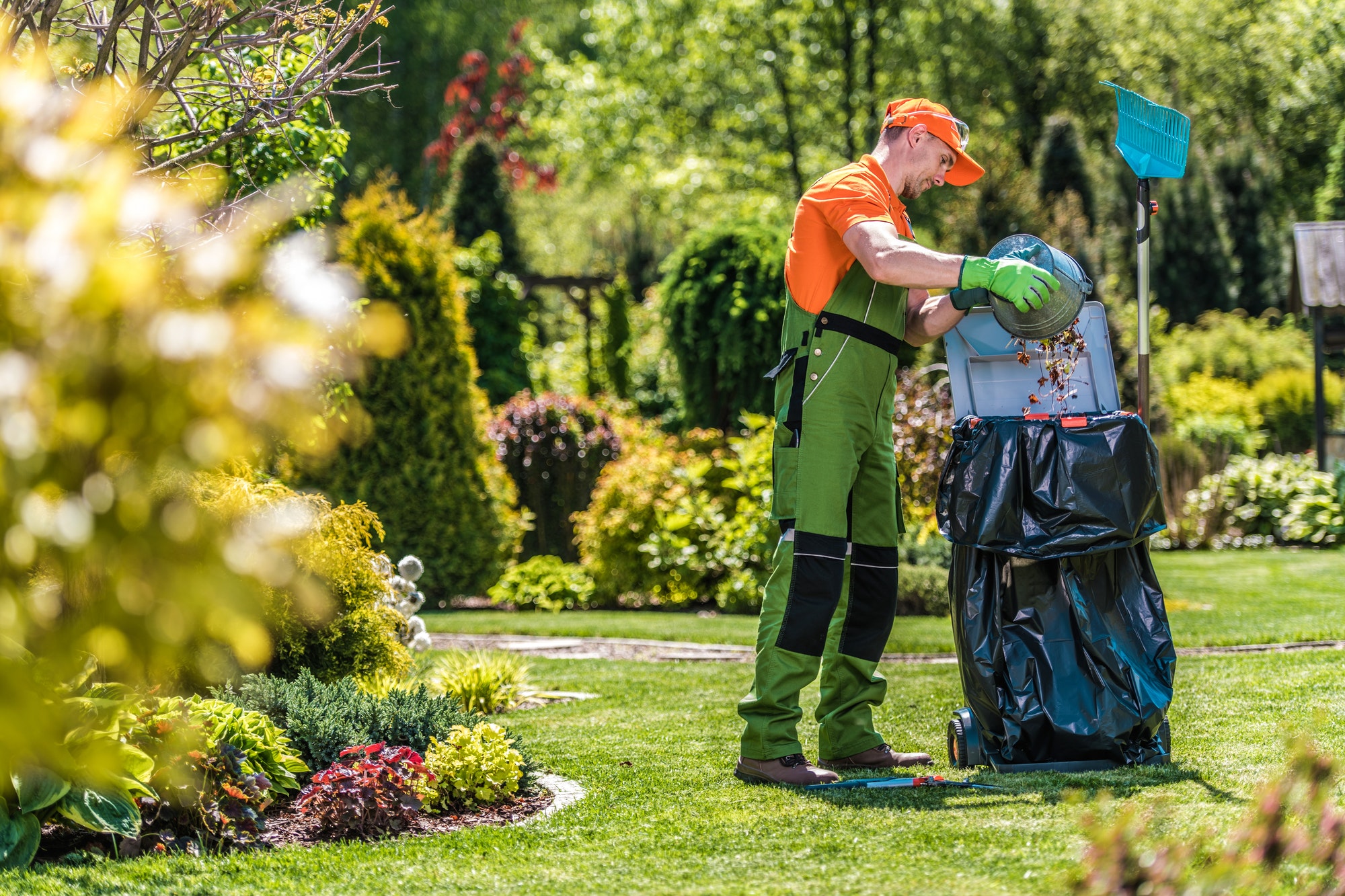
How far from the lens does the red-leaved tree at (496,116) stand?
17828mm

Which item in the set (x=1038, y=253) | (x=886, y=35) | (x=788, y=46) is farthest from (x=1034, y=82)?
(x=1038, y=253)

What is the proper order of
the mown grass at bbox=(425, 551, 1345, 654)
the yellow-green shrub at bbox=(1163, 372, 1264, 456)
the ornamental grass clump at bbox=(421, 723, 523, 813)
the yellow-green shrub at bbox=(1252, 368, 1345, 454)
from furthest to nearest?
the yellow-green shrub at bbox=(1252, 368, 1345, 454)
the yellow-green shrub at bbox=(1163, 372, 1264, 456)
the mown grass at bbox=(425, 551, 1345, 654)
the ornamental grass clump at bbox=(421, 723, 523, 813)

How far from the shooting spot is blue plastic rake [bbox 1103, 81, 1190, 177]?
3805mm

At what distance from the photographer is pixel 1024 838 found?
8.82 feet

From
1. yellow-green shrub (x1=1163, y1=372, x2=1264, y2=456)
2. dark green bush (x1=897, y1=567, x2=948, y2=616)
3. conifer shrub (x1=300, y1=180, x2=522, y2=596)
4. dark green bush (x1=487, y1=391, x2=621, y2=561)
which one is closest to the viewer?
dark green bush (x1=897, y1=567, x2=948, y2=616)

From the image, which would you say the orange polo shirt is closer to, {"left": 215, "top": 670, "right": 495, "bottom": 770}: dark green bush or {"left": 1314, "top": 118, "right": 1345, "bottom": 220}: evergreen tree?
{"left": 215, "top": 670, "right": 495, "bottom": 770}: dark green bush

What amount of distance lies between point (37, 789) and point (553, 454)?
8924 mm

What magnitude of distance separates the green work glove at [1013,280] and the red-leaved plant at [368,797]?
79.0 inches

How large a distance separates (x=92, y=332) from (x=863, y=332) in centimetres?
263

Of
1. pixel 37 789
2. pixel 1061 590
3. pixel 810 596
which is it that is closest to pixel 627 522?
pixel 810 596

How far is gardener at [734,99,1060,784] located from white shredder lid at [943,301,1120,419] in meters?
0.16

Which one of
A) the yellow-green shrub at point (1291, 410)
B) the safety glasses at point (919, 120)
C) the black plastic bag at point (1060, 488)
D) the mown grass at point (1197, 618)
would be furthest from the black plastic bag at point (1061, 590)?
the yellow-green shrub at point (1291, 410)

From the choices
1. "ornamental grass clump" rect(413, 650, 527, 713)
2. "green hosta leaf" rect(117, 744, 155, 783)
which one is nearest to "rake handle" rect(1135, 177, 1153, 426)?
"ornamental grass clump" rect(413, 650, 527, 713)

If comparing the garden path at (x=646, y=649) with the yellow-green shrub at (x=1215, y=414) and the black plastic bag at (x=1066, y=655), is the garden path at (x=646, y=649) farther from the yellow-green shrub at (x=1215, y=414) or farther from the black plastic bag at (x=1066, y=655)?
the yellow-green shrub at (x=1215, y=414)
